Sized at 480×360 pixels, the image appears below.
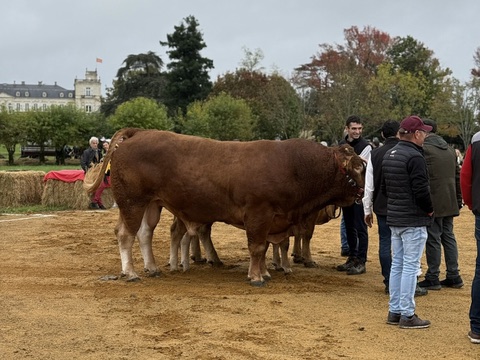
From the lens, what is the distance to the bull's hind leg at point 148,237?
889 cm

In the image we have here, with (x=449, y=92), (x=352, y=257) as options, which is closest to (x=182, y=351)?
A: (x=352, y=257)

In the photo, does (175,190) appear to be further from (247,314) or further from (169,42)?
(169,42)

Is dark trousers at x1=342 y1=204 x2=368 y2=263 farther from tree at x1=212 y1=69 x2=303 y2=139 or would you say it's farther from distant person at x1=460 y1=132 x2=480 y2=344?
tree at x1=212 y1=69 x2=303 y2=139

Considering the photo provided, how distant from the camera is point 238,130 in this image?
46719mm

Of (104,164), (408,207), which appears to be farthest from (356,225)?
(104,164)

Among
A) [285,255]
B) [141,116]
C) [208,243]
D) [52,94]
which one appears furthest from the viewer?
[52,94]

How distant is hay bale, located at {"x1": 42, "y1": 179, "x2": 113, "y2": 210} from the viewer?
1823 centimetres

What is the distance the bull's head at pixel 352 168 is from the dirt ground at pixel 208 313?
4.65 ft

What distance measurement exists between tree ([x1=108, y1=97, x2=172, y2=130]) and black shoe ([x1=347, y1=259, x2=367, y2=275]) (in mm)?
42501

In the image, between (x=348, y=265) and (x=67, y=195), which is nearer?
(x=348, y=265)

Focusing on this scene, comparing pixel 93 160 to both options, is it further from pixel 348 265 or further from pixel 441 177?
pixel 441 177

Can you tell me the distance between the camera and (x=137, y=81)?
2869 inches

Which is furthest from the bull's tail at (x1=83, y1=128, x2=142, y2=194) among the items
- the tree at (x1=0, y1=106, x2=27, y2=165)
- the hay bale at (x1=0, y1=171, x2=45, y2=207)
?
the tree at (x1=0, y1=106, x2=27, y2=165)

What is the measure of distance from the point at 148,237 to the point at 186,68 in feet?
179
